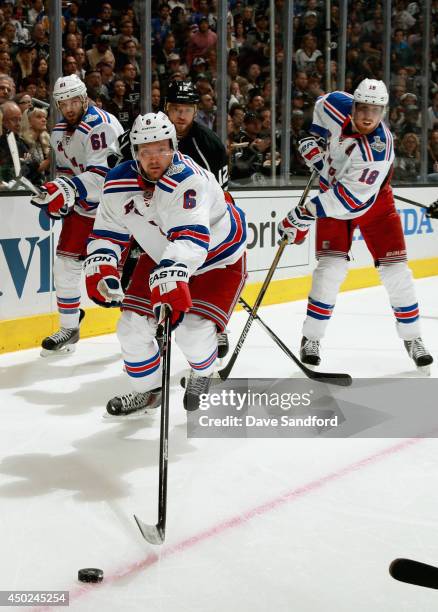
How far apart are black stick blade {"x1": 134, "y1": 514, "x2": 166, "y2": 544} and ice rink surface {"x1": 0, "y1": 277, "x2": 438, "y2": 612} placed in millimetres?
22

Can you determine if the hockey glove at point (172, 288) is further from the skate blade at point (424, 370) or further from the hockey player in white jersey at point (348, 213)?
the skate blade at point (424, 370)

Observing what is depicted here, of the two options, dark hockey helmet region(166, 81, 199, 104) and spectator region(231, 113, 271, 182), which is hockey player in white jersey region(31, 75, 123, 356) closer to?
dark hockey helmet region(166, 81, 199, 104)

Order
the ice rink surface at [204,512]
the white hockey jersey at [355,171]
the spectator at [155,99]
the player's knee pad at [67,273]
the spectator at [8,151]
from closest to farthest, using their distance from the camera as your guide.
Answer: the ice rink surface at [204,512] → the white hockey jersey at [355,171] → the player's knee pad at [67,273] → the spectator at [8,151] → the spectator at [155,99]

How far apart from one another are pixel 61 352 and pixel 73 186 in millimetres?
754

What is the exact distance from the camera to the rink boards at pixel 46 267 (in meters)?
3.97

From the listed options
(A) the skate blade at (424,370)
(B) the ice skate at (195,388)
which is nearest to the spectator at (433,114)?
(A) the skate blade at (424,370)

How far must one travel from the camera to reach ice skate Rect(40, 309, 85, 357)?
151 inches

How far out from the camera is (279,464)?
2527 millimetres

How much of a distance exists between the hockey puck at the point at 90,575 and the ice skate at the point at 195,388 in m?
1.19

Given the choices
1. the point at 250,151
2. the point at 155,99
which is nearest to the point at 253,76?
the point at 250,151

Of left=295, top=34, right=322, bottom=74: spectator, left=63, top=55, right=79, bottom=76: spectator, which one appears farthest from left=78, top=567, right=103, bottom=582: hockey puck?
left=295, top=34, right=322, bottom=74: spectator

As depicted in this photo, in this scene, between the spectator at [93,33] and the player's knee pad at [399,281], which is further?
the spectator at [93,33]

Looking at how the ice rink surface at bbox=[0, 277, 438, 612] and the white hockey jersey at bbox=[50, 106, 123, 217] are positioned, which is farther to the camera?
the white hockey jersey at bbox=[50, 106, 123, 217]

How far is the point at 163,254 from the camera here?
2.33 m
